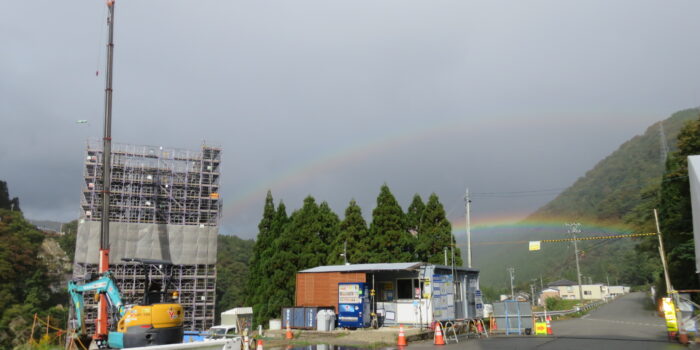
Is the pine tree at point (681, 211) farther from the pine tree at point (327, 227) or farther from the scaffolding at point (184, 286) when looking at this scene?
the scaffolding at point (184, 286)

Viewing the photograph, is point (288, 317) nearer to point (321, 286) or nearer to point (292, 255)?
point (321, 286)

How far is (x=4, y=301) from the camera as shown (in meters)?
52.3

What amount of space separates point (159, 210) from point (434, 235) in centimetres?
3814

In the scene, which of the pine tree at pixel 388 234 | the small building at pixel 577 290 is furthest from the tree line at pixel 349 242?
the small building at pixel 577 290

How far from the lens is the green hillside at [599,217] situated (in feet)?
438

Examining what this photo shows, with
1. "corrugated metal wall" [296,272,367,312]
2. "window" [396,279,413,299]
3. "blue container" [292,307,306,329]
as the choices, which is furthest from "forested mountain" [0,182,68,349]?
"window" [396,279,413,299]

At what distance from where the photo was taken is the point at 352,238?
41.0 meters

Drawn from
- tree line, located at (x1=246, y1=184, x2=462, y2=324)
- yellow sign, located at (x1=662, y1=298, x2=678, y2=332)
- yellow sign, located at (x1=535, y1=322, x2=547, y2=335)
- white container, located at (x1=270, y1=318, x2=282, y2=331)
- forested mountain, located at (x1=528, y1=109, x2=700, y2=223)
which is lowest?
white container, located at (x1=270, y1=318, x2=282, y2=331)

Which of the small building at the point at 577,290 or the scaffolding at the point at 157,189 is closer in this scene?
the scaffolding at the point at 157,189

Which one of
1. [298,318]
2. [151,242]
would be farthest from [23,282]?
[298,318]

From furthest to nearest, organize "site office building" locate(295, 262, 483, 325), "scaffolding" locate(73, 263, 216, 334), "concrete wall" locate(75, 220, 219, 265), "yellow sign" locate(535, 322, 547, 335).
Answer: "concrete wall" locate(75, 220, 219, 265)
"scaffolding" locate(73, 263, 216, 334)
"site office building" locate(295, 262, 483, 325)
"yellow sign" locate(535, 322, 547, 335)

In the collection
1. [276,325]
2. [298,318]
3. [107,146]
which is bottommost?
[276,325]

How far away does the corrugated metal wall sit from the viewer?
25.6 m

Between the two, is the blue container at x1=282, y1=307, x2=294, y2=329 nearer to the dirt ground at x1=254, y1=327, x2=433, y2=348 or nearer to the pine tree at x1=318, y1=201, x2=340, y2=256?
the dirt ground at x1=254, y1=327, x2=433, y2=348
